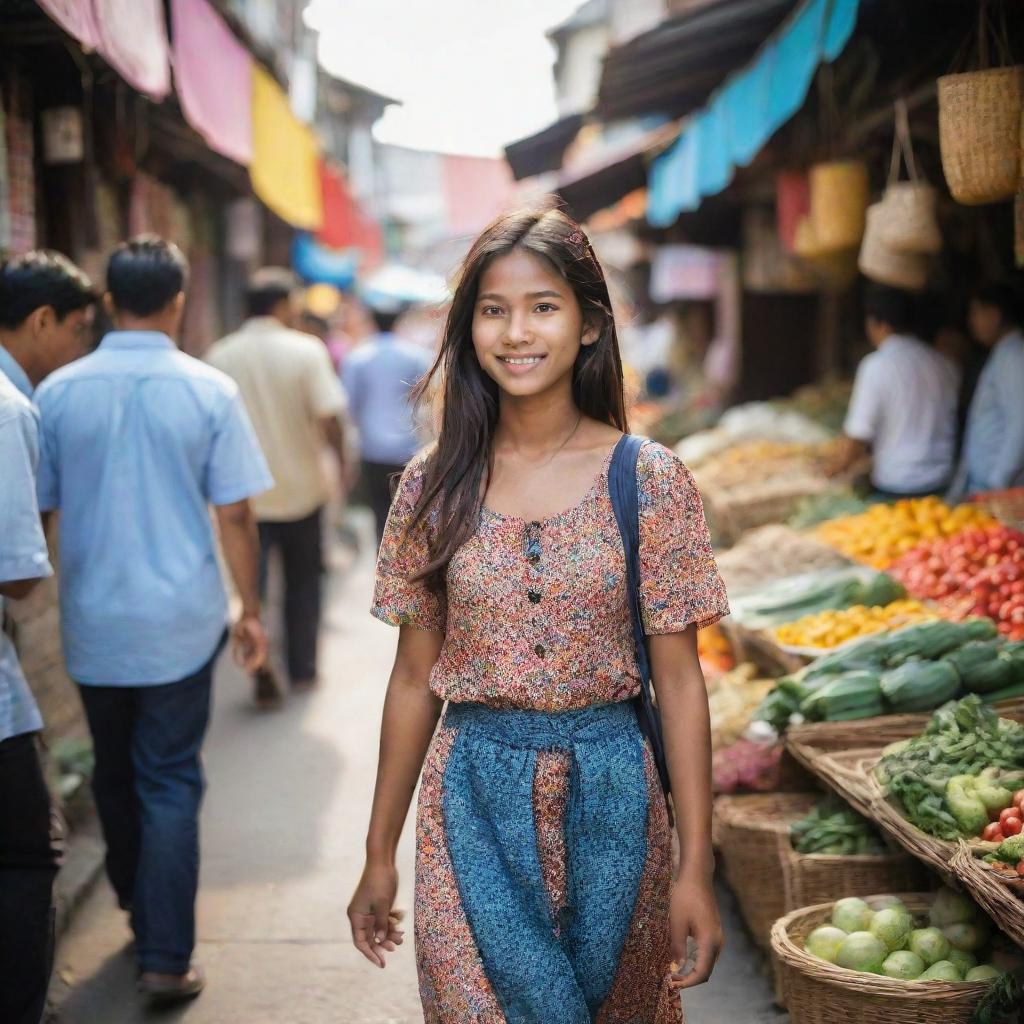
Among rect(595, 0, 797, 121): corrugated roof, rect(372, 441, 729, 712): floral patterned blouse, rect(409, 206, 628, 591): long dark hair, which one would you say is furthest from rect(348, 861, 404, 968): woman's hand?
rect(595, 0, 797, 121): corrugated roof

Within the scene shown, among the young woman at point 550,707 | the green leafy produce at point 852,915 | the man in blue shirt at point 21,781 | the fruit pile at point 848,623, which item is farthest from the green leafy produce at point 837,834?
the man in blue shirt at point 21,781

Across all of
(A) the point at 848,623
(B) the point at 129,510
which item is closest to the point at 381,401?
(A) the point at 848,623

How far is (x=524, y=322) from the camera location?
2.34m

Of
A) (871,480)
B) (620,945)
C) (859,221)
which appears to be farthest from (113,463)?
(871,480)

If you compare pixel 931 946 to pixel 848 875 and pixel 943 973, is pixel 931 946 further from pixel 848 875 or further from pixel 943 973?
pixel 848 875

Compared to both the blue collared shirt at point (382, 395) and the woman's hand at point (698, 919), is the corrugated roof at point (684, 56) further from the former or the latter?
the woman's hand at point (698, 919)

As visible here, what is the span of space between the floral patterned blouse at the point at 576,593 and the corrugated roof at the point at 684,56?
15.6 feet

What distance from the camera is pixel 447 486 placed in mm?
2402

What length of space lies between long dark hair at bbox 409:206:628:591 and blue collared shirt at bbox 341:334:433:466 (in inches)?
254

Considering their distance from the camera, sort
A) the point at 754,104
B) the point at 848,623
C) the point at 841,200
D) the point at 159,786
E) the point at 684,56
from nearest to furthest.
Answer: the point at 159,786 < the point at 848,623 < the point at 754,104 < the point at 841,200 < the point at 684,56

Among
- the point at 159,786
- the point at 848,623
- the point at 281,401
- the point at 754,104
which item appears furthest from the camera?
the point at 281,401

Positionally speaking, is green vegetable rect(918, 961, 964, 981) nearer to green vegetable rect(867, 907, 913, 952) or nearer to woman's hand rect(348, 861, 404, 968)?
green vegetable rect(867, 907, 913, 952)

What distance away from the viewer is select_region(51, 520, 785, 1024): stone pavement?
3.90 meters

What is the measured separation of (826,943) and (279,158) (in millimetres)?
7354
